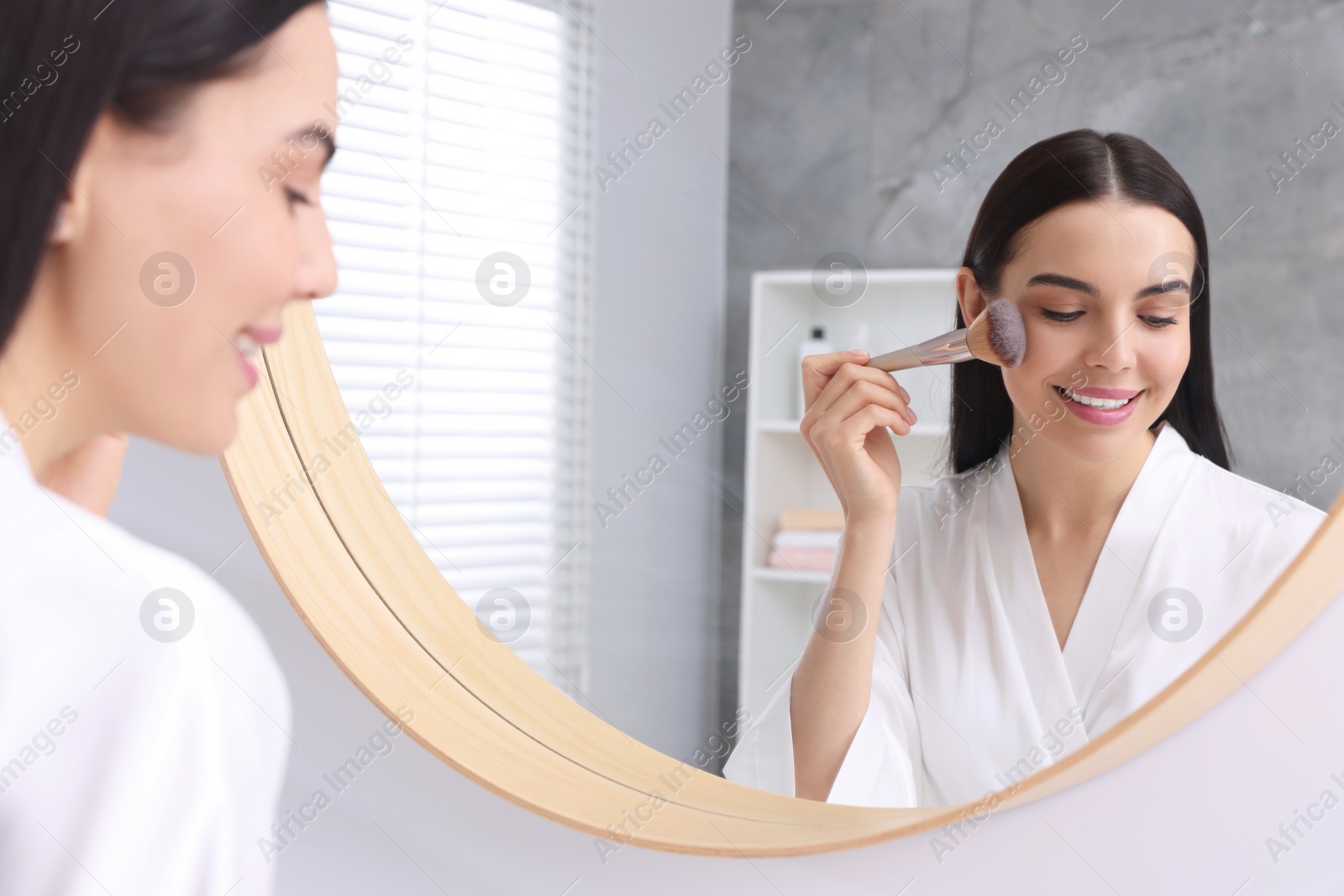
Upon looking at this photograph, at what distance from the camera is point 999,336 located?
0.40 meters

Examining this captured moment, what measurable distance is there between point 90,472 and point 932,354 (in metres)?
0.39

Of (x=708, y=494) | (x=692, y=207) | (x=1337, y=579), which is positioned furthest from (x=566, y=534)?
(x=1337, y=579)

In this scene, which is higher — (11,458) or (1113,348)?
(1113,348)

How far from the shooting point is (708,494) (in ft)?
2.09

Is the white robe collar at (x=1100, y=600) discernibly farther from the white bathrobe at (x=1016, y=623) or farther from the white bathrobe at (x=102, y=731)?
the white bathrobe at (x=102, y=731)

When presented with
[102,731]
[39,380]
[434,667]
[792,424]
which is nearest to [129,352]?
[39,380]

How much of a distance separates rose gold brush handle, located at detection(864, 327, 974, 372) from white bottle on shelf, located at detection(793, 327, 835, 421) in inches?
2.1

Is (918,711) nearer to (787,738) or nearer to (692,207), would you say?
(787,738)

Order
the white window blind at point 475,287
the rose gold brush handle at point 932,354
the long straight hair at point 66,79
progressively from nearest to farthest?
the long straight hair at point 66,79, the rose gold brush handle at point 932,354, the white window blind at point 475,287

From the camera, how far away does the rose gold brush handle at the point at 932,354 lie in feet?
1.39

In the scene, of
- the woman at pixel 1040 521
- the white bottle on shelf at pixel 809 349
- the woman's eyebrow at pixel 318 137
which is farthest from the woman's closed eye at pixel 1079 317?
the woman's eyebrow at pixel 318 137

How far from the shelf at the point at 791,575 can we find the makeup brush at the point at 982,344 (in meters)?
0.12

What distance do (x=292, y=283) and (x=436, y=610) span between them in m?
0.23

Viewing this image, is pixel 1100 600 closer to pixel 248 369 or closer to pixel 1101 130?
pixel 1101 130
